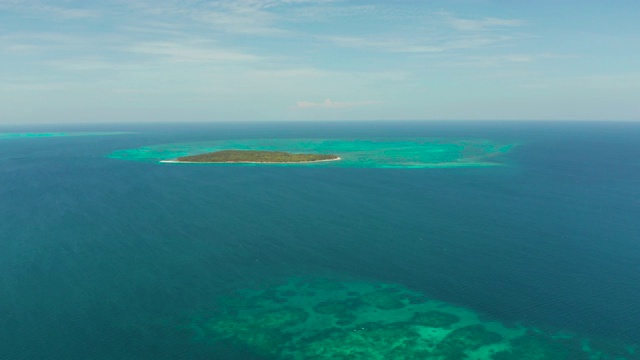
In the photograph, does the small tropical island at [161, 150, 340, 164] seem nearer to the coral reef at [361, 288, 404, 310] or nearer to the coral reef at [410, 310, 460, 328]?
the coral reef at [361, 288, 404, 310]

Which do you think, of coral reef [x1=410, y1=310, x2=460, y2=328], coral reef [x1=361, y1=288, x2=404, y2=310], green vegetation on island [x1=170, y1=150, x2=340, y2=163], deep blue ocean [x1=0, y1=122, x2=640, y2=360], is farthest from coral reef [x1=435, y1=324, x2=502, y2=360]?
green vegetation on island [x1=170, y1=150, x2=340, y2=163]

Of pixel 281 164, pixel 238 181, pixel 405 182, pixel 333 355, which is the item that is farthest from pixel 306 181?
pixel 333 355

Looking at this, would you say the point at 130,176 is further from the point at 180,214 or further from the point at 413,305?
the point at 413,305

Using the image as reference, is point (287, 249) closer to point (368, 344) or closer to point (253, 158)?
point (368, 344)

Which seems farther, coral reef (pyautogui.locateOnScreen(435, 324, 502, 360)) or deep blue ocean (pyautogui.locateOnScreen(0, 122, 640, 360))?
deep blue ocean (pyautogui.locateOnScreen(0, 122, 640, 360))

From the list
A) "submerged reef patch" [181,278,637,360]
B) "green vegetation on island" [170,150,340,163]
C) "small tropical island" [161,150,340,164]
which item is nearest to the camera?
"submerged reef patch" [181,278,637,360]

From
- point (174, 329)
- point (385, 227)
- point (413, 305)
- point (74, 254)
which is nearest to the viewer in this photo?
point (174, 329)

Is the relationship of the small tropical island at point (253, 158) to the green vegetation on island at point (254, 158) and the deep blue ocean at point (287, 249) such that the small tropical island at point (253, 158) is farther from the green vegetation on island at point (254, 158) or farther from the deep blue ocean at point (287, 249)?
the deep blue ocean at point (287, 249)

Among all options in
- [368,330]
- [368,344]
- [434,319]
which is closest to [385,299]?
[434,319]
